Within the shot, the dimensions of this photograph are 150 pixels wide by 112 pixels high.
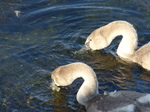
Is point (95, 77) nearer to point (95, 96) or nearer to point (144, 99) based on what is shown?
point (95, 96)

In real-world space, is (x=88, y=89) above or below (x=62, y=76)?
below

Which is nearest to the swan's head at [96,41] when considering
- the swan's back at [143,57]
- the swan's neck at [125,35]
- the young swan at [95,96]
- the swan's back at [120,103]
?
the swan's neck at [125,35]

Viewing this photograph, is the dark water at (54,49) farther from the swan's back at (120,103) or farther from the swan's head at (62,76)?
the swan's back at (120,103)

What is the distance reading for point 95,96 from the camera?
7.36 metres

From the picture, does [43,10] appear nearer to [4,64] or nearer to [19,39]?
[19,39]

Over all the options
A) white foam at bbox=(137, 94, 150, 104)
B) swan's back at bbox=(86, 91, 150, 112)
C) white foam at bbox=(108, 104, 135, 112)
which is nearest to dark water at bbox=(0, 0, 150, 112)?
swan's back at bbox=(86, 91, 150, 112)

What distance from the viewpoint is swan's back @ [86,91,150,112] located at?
20.6ft

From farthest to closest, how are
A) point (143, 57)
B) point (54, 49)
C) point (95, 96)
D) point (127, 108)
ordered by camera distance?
point (54, 49)
point (143, 57)
point (95, 96)
point (127, 108)

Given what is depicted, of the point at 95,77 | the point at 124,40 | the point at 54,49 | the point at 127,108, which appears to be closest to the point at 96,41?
the point at 124,40

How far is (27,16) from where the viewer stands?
11.5m

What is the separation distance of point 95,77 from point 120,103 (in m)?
1.06

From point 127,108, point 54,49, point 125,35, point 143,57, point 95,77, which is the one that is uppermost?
point 125,35

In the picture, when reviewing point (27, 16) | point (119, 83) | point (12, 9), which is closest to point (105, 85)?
point (119, 83)

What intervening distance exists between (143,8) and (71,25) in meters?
3.40
